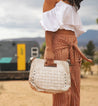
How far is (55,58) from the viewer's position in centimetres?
213

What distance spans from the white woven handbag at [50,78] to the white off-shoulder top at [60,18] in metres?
0.36

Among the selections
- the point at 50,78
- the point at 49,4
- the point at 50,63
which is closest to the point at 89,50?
the point at 49,4

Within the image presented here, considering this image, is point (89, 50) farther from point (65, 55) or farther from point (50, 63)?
point (50, 63)

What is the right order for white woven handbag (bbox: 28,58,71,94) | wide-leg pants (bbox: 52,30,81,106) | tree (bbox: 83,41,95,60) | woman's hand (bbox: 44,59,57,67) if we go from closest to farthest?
white woven handbag (bbox: 28,58,71,94), woman's hand (bbox: 44,59,57,67), wide-leg pants (bbox: 52,30,81,106), tree (bbox: 83,41,95,60)

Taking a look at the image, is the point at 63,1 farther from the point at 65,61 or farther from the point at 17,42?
the point at 17,42

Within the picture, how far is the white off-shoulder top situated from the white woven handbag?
36cm

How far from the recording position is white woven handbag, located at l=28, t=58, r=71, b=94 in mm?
1868

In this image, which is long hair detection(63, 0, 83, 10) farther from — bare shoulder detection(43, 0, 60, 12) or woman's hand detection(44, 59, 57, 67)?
woman's hand detection(44, 59, 57, 67)

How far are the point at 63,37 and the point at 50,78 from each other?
46 centimetres

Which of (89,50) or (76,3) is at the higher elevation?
(76,3)

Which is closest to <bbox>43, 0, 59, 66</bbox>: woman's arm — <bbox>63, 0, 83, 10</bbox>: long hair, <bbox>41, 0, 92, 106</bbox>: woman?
<bbox>41, 0, 92, 106</bbox>: woman

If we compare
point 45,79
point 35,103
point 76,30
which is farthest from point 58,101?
point 35,103

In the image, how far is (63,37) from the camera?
2.11 meters

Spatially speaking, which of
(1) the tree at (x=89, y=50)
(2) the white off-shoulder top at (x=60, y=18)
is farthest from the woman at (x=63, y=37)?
(1) the tree at (x=89, y=50)
